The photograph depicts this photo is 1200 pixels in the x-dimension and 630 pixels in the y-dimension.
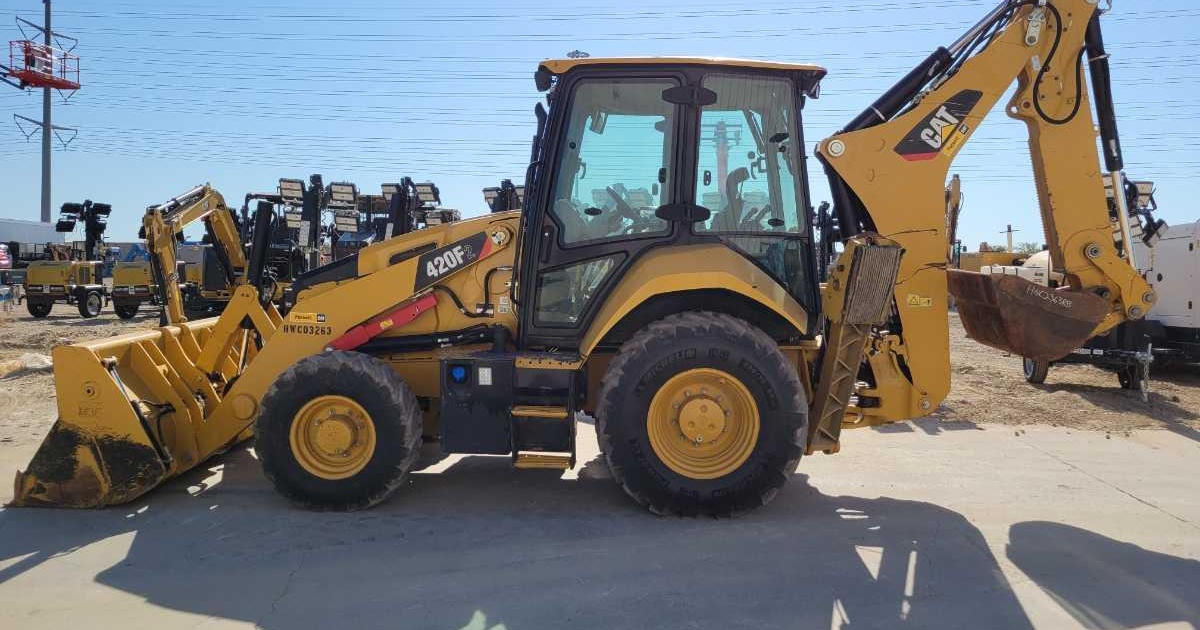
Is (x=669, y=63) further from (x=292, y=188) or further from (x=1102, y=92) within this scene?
(x=292, y=188)

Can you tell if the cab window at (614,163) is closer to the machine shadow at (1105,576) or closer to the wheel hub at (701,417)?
the wheel hub at (701,417)

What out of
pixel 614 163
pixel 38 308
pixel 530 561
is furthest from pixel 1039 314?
pixel 38 308

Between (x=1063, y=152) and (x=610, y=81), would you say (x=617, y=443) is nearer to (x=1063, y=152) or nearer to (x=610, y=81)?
(x=610, y=81)

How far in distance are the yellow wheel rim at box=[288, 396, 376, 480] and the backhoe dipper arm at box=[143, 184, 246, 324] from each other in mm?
A: 2147

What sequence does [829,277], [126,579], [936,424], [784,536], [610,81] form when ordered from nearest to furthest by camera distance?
[126,579] → [784,536] → [610,81] → [829,277] → [936,424]

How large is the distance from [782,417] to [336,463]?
2798mm

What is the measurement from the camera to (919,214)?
4938mm

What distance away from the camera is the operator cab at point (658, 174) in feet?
15.5

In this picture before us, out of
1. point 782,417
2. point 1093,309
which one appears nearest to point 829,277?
point 782,417

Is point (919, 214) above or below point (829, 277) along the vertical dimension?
above

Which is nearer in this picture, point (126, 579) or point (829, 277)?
point (126, 579)

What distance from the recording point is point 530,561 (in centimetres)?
400

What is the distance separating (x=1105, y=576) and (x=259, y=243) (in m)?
5.82

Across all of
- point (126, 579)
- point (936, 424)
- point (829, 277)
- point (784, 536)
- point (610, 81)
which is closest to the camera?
point (126, 579)
